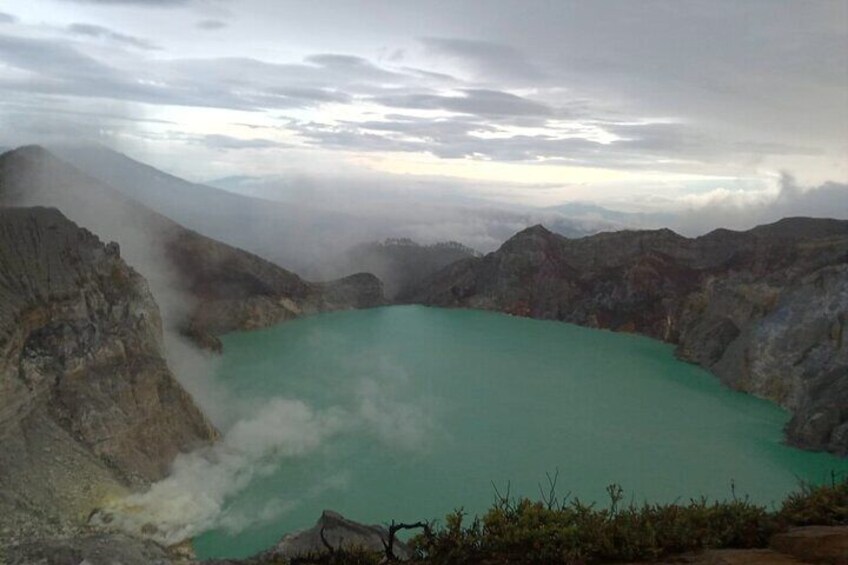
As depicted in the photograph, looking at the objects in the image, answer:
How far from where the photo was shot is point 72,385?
22281 millimetres

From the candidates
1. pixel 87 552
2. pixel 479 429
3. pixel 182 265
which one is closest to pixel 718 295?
pixel 479 429

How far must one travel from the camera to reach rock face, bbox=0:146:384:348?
4338 centimetres

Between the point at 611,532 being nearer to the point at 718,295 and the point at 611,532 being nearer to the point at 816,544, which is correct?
the point at 816,544

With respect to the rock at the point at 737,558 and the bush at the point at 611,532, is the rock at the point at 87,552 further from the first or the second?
the rock at the point at 737,558

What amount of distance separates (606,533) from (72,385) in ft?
71.2

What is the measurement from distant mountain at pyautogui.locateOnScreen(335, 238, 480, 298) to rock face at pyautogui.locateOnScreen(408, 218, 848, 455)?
10416 mm

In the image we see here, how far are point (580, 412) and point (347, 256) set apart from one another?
72.7m

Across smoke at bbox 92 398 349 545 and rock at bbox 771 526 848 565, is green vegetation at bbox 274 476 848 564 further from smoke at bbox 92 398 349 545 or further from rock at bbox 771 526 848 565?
smoke at bbox 92 398 349 545

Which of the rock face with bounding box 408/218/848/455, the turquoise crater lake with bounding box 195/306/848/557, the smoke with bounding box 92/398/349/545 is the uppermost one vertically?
the rock face with bounding box 408/218/848/455

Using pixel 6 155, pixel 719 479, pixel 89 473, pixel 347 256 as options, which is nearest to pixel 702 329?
pixel 719 479

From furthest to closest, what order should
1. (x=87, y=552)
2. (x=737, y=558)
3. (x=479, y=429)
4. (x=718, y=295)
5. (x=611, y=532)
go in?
(x=718, y=295), (x=479, y=429), (x=87, y=552), (x=611, y=532), (x=737, y=558)

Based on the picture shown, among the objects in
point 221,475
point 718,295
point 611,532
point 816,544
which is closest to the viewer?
point 816,544

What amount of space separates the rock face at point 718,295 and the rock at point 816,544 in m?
27.9

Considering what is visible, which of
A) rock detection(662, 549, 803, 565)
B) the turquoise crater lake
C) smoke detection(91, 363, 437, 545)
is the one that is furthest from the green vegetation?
smoke detection(91, 363, 437, 545)
